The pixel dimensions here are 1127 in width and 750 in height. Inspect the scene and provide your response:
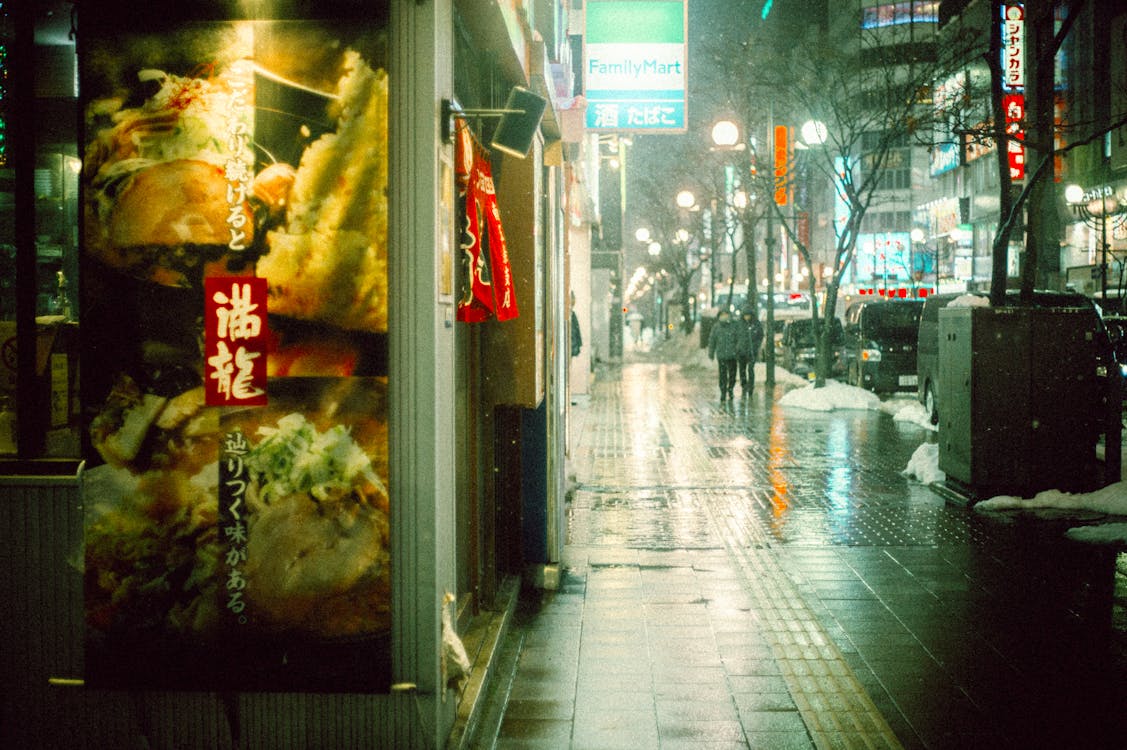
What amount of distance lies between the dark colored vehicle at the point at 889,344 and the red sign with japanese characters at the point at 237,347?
22.1 m

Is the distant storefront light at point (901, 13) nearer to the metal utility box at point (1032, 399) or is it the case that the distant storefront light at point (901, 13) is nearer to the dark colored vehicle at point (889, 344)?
the dark colored vehicle at point (889, 344)

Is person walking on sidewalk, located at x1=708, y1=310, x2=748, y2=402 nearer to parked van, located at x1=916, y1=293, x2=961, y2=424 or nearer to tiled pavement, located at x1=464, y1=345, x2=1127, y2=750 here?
parked van, located at x1=916, y1=293, x2=961, y2=424

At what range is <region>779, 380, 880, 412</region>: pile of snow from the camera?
72.7 ft

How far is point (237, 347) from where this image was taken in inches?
172

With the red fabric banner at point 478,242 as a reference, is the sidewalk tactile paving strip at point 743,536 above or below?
below

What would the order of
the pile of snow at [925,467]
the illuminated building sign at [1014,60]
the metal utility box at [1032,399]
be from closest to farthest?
the metal utility box at [1032,399]
the pile of snow at [925,467]
the illuminated building sign at [1014,60]

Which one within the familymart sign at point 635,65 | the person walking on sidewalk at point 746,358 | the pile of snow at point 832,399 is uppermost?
the familymart sign at point 635,65

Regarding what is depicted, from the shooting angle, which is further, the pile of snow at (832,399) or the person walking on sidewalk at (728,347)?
the person walking on sidewalk at (728,347)

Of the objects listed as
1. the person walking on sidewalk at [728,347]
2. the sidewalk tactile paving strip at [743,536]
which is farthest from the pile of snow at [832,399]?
the sidewalk tactile paving strip at [743,536]

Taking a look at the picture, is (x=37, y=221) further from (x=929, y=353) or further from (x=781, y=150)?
(x=781, y=150)

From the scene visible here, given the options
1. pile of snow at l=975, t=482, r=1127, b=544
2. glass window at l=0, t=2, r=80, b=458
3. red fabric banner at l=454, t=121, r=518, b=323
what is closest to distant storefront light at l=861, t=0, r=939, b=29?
pile of snow at l=975, t=482, r=1127, b=544

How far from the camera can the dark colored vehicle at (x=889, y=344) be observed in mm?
24703

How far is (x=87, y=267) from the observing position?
4441mm

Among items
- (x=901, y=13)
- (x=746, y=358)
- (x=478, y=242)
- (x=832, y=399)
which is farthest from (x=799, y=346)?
(x=901, y=13)
